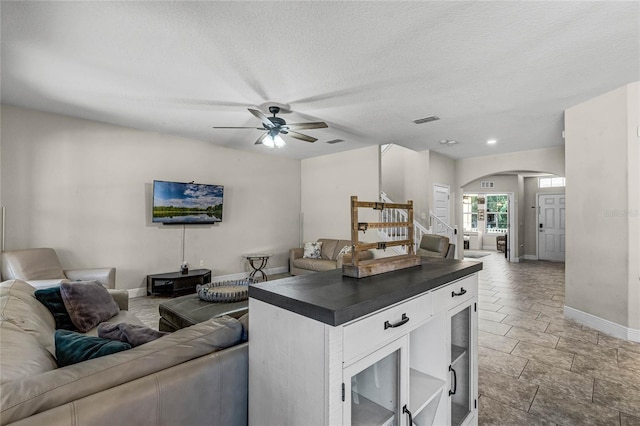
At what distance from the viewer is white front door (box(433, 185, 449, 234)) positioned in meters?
6.89

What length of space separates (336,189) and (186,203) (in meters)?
3.18

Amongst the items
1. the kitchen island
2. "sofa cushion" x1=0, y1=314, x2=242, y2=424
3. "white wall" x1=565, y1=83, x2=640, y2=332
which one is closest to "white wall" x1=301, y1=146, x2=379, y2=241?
"white wall" x1=565, y1=83, x2=640, y2=332

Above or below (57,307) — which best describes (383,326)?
above

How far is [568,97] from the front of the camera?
3639 millimetres

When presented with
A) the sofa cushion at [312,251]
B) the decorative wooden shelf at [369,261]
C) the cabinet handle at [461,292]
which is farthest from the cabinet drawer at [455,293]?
the sofa cushion at [312,251]

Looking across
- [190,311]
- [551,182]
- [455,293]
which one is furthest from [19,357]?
[551,182]

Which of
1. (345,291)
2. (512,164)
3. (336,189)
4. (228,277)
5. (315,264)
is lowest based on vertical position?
(228,277)

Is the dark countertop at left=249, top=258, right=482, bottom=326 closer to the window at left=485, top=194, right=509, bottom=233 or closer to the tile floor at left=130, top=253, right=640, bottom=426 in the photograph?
the tile floor at left=130, top=253, right=640, bottom=426

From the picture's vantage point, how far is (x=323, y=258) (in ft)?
20.2

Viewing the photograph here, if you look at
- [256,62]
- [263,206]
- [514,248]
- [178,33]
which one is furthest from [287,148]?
[514,248]

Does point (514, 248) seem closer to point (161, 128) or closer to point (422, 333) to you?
point (422, 333)

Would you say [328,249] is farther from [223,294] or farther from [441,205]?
[223,294]

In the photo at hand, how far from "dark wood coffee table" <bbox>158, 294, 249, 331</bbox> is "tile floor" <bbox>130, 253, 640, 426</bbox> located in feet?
3.16

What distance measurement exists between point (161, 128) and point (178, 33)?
289 cm
